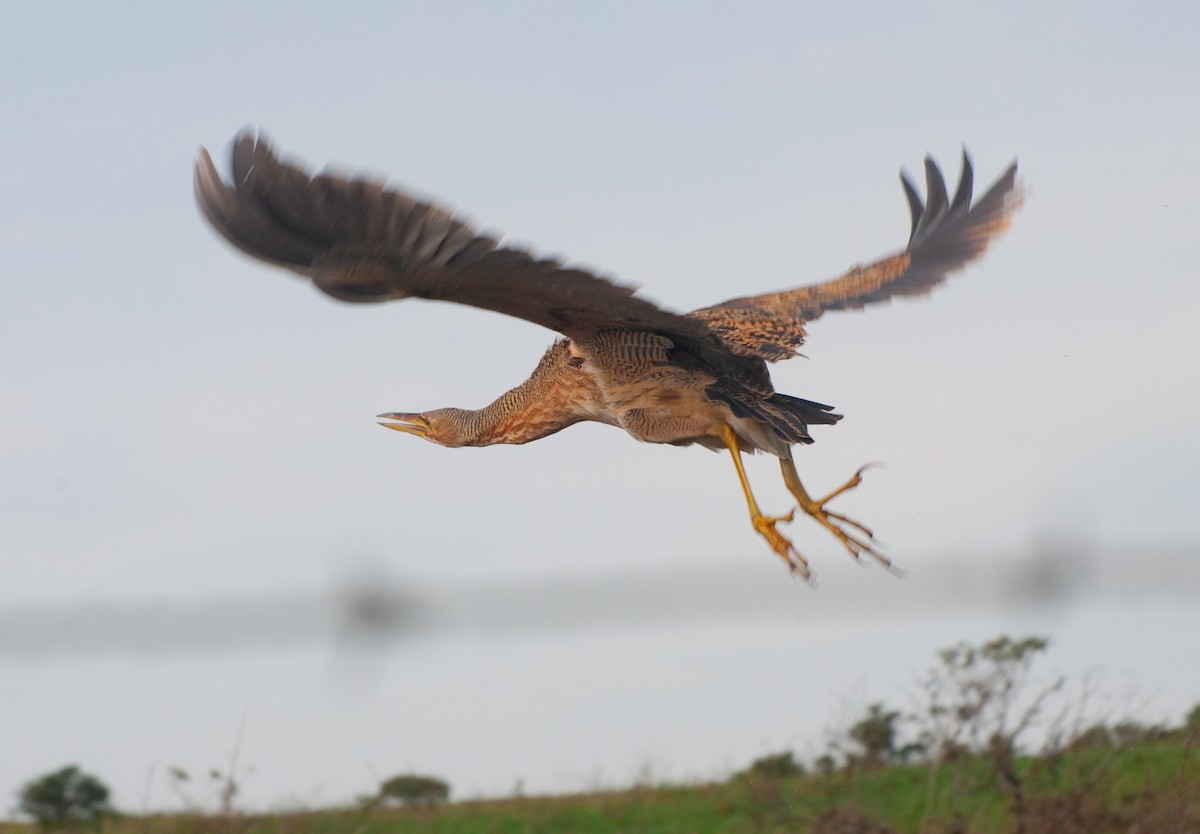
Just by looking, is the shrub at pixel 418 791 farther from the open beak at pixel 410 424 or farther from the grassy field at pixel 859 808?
the open beak at pixel 410 424

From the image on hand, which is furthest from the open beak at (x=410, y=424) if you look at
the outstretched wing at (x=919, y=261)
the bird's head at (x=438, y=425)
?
the outstretched wing at (x=919, y=261)

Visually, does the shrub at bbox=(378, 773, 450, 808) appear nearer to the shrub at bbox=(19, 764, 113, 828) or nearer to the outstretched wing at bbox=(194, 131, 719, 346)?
the shrub at bbox=(19, 764, 113, 828)

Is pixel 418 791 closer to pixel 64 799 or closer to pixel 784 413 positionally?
pixel 64 799

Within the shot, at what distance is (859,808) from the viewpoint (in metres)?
10.0

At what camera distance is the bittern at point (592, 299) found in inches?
221

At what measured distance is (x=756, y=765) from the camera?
14.1m

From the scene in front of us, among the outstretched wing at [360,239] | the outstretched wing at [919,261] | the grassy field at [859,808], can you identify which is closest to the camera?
the outstretched wing at [360,239]

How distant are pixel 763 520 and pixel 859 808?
3447 mm

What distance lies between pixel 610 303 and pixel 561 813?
9.46 meters

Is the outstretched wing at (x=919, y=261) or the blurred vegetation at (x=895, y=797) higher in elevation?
the outstretched wing at (x=919, y=261)

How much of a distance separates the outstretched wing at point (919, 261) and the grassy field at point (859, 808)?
297 centimetres

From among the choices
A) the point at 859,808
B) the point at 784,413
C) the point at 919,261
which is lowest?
the point at 859,808

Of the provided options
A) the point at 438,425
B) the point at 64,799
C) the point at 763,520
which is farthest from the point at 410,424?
the point at 64,799

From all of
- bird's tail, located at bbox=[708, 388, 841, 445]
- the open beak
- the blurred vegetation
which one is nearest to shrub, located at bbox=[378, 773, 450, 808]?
the blurred vegetation
